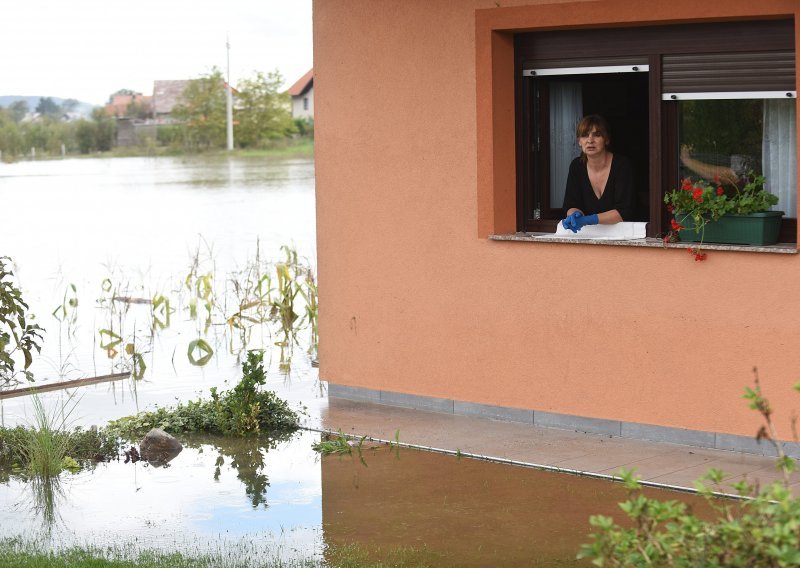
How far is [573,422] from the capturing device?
8.09 metres

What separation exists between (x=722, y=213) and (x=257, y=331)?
23.6 ft

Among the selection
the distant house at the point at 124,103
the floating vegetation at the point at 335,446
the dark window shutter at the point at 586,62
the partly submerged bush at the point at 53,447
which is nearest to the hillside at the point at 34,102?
the distant house at the point at 124,103

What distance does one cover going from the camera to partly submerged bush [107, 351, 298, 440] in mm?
8352

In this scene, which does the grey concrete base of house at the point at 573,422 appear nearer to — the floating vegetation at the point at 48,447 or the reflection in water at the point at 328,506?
the reflection in water at the point at 328,506

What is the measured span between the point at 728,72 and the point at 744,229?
92 cm

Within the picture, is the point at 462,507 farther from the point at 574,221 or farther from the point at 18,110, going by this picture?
the point at 18,110

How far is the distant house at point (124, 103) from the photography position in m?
72.9

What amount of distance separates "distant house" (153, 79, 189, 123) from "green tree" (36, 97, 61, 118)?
18.1ft

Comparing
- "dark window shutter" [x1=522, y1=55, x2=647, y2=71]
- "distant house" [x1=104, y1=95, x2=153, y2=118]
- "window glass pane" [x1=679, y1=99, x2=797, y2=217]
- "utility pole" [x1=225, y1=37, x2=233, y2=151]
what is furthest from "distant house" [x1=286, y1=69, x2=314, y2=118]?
"window glass pane" [x1=679, y1=99, x2=797, y2=217]

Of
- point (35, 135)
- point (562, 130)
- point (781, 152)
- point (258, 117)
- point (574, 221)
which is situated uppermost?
point (258, 117)

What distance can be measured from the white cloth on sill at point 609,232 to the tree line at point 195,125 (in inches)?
2173

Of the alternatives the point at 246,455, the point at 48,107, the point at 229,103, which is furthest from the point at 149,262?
the point at 48,107

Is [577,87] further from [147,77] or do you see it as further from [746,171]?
[147,77]

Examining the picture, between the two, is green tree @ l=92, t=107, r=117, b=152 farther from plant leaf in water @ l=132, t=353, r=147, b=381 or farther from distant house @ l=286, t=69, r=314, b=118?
plant leaf in water @ l=132, t=353, r=147, b=381
